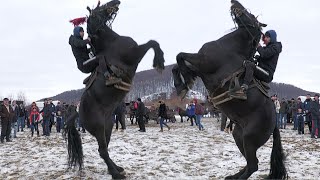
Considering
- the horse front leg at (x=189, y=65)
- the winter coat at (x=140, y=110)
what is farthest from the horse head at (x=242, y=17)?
the winter coat at (x=140, y=110)

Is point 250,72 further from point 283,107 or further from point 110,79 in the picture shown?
point 283,107

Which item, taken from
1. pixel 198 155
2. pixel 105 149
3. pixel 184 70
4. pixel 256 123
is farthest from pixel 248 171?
pixel 198 155

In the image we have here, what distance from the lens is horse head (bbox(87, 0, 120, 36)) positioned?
8.21 metres

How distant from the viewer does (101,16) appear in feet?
27.1

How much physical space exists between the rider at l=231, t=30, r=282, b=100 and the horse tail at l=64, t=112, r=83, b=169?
4.13 meters

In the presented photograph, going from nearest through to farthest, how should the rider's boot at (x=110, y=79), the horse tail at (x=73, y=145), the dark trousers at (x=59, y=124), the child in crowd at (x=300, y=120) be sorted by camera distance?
the rider's boot at (x=110, y=79), the horse tail at (x=73, y=145), the child in crowd at (x=300, y=120), the dark trousers at (x=59, y=124)

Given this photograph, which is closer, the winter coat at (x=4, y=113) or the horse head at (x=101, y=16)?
the horse head at (x=101, y=16)

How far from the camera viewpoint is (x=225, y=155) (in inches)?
449

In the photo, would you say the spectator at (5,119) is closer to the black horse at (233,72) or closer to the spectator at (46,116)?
the spectator at (46,116)

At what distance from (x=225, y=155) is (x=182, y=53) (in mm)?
4870

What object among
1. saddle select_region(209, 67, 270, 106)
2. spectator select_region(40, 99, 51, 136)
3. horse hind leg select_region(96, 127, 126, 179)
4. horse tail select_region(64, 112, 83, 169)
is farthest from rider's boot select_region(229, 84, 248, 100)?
spectator select_region(40, 99, 51, 136)

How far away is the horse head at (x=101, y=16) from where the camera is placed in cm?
821

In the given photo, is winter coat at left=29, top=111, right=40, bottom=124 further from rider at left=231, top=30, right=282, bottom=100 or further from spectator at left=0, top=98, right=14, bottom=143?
rider at left=231, top=30, right=282, bottom=100

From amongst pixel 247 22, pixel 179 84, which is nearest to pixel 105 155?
pixel 179 84
